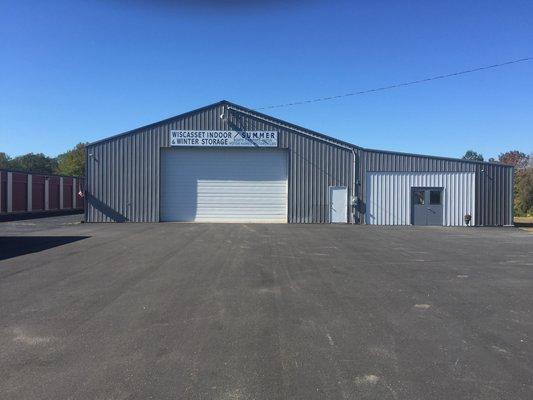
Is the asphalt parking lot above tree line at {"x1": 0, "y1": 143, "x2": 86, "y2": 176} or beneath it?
beneath

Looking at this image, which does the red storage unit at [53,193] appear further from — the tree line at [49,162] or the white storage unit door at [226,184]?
the tree line at [49,162]

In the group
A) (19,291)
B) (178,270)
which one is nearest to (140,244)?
(178,270)

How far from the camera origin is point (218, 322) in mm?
6008

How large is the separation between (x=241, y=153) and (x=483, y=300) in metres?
20.8

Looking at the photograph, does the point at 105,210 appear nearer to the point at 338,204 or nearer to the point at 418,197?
the point at 338,204

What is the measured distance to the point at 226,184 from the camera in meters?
27.1

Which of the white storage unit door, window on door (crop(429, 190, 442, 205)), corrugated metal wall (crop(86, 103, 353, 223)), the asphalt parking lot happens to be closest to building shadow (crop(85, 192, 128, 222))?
corrugated metal wall (crop(86, 103, 353, 223))

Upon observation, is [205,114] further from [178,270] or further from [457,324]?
[457,324]

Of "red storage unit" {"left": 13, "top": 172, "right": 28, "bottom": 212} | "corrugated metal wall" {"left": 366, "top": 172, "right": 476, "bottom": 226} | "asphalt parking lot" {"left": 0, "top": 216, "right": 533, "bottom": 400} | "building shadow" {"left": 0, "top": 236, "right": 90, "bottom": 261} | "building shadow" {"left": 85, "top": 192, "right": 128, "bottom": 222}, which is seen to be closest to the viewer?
"asphalt parking lot" {"left": 0, "top": 216, "right": 533, "bottom": 400}

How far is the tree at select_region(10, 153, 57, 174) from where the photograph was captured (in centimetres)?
9425

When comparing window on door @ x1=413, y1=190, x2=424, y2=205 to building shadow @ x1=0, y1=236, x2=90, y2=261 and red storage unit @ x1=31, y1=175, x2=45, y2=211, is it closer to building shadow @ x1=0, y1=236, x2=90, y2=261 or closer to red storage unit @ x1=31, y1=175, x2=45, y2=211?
building shadow @ x1=0, y1=236, x2=90, y2=261

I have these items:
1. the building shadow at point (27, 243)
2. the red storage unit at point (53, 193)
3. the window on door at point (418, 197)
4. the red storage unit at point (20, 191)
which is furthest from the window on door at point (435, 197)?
the red storage unit at point (53, 193)

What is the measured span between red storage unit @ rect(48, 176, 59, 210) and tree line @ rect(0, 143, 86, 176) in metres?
40.5

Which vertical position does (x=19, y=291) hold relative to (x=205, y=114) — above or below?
below
